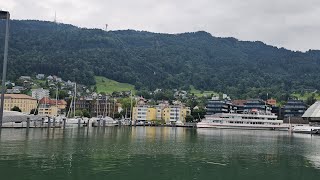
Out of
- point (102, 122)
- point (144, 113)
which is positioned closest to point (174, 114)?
point (144, 113)

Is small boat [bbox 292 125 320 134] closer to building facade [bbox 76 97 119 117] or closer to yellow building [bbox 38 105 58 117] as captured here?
building facade [bbox 76 97 119 117]

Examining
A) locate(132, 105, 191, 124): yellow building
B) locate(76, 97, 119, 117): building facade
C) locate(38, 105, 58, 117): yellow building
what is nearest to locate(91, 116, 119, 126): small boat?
locate(38, 105, 58, 117): yellow building

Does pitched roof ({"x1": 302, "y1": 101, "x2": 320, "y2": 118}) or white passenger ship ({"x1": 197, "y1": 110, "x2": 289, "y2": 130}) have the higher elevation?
pitched roof ({"x1": 302, "y1": 101, "x2": 320, "y2": 118})

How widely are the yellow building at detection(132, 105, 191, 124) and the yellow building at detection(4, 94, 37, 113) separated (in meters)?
43.9

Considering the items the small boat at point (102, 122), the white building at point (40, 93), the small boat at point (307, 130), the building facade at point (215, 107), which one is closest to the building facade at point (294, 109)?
the building facade at point (215, 107)

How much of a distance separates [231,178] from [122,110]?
161282mm

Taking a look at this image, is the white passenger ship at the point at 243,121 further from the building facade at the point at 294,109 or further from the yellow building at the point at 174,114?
the building facade at the point at 294,109

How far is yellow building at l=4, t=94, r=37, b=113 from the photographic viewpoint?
6096 inches

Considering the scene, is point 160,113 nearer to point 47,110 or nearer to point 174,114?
point 174,114

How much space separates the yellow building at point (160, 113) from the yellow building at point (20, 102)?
43.9m

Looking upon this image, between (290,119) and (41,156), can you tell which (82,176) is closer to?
(41,156)

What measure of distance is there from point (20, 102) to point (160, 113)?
60.1 m

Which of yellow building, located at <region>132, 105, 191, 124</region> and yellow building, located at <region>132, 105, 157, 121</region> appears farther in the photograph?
yellow building, located at <region>132, 105, 191, 124</region>

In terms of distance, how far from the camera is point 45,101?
162 metres
